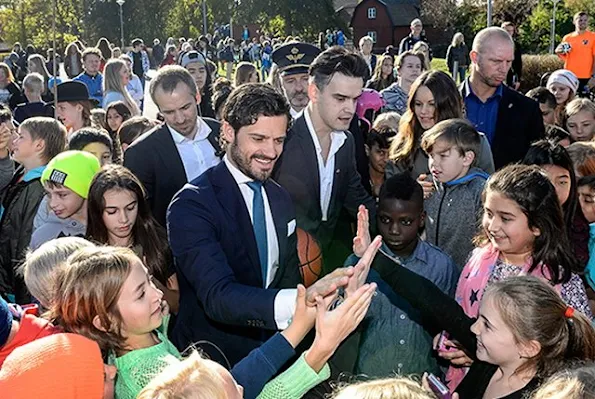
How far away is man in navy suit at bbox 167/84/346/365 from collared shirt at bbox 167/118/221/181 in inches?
61.8

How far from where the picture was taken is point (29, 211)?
4.71 m

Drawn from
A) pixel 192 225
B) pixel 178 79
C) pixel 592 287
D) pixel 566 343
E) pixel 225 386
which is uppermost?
pixel 178 79

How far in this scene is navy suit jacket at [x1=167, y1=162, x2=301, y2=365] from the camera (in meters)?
2.87

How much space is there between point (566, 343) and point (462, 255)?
1.49 metres

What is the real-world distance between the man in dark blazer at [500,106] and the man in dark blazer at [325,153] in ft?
4.77

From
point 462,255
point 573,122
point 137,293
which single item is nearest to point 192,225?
point 137,293

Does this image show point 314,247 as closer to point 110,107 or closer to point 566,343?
point 566,343

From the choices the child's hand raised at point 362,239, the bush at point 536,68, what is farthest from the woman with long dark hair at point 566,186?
the bush at point 536,68

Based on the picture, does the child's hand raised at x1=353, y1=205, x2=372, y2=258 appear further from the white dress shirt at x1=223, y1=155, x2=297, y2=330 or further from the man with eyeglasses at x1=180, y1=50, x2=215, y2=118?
the man with eyeglasses at x1=180, y1=50, x2=215, y2=118

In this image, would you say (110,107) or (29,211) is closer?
(29,211)

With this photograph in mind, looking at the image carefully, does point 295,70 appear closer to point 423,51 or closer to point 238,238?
point 238,238

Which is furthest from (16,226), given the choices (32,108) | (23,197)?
(32,108)

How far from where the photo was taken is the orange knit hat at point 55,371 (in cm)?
210

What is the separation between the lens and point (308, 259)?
3828mm
